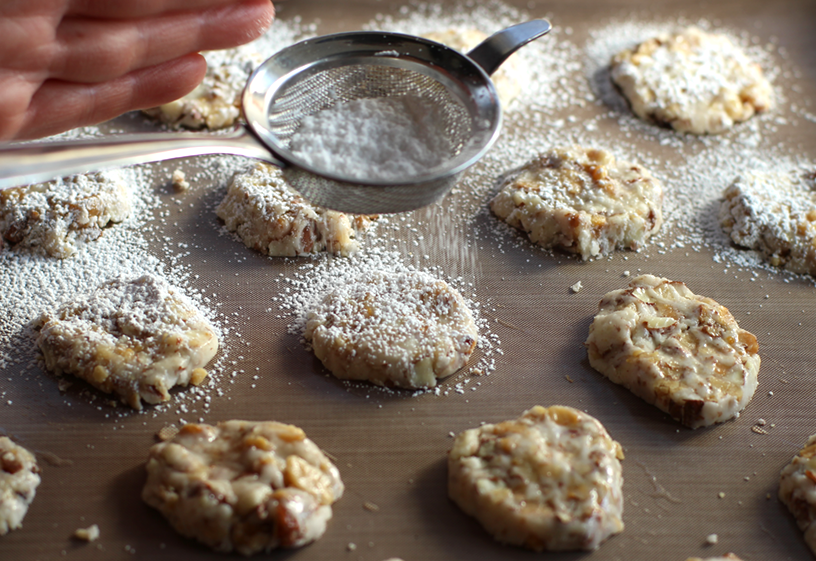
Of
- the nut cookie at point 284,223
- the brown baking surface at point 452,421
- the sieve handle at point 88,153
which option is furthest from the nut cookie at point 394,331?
the sieve handle at point 88,153

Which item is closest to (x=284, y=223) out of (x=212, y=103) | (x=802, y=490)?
(x=212, y=103)

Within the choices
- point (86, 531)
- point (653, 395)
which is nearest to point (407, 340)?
point (653, 395)

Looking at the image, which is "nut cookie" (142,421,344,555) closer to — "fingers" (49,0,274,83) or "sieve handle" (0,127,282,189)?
"sieve handle" (0,127,282,189)

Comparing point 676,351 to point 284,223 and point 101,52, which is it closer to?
point 284,223

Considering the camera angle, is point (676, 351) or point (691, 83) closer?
point (676, 351)

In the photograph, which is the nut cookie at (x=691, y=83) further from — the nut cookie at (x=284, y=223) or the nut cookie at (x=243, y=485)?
the nut cookie at (x=243, y=485)

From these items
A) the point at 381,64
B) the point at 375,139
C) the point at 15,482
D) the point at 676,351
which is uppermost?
the point at 381,64
